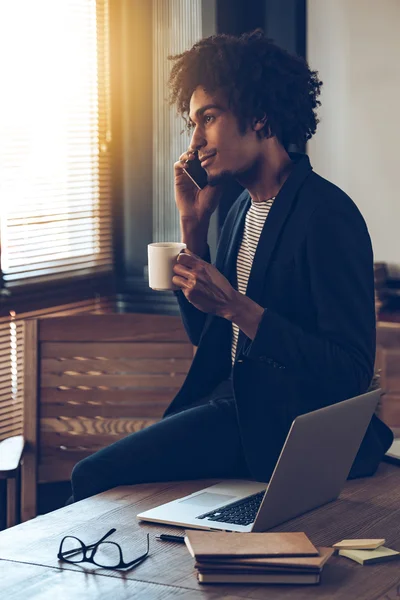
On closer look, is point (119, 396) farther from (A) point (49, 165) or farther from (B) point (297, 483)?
(B) point (297, 483)

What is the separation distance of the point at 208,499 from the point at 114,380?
4.28 ft

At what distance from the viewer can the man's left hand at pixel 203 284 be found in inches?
77.1

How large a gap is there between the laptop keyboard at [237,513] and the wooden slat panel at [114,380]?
130 centimetres

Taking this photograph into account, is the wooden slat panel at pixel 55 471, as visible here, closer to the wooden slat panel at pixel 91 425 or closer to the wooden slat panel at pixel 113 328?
the wooden slat panel at pixel 91 425

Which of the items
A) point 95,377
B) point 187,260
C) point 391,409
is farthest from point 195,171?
point 391,409

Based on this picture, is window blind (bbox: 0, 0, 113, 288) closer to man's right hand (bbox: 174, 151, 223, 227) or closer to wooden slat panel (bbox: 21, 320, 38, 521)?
wooden slat panel (bbox: 21, 320, 38, 521)

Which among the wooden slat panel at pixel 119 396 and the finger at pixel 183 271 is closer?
the finger at pixel 183 271

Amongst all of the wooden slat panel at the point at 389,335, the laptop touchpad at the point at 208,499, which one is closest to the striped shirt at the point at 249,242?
the laptop touchpad at the point at 208,499

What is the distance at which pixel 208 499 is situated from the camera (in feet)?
6.27

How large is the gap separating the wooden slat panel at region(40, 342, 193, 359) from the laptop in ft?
4.07

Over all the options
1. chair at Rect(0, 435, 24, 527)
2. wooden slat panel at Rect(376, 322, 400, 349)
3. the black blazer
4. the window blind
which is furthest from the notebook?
→ the window blind

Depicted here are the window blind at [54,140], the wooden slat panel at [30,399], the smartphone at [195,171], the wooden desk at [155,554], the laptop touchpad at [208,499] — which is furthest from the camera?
the window blind at [54,140]

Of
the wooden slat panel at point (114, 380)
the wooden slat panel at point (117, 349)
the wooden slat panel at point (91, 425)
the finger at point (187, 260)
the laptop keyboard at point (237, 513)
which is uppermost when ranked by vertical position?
the finger at point (187, 260)

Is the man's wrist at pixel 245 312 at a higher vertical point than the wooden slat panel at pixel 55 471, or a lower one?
higher
